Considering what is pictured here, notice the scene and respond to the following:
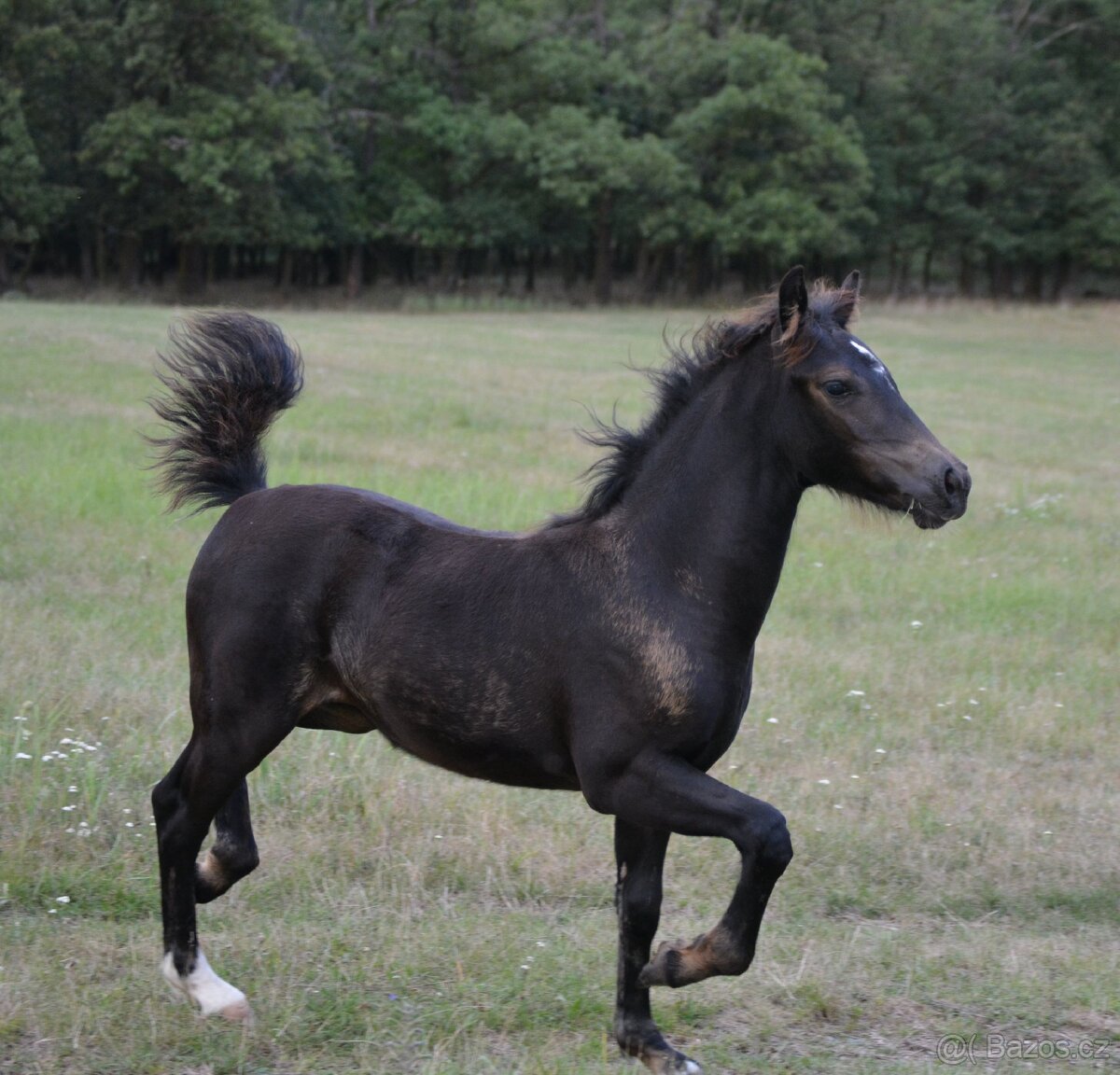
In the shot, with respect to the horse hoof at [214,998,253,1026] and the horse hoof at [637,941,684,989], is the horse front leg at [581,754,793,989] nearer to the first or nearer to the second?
the horse hoof at [637,941,684,989]

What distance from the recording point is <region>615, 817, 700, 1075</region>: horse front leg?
4426 millimetres

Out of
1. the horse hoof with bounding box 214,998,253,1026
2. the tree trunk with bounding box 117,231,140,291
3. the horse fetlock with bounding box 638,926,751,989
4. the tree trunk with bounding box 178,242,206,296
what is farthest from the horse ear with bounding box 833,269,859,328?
the tree trunk with bounding box 178,242,206,296

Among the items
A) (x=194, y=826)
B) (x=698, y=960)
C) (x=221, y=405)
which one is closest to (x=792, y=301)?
(x=698, y=960)

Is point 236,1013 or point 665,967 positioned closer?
point 665,967

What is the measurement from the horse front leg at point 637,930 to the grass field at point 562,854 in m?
0.10

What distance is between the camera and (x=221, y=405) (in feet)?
17.3

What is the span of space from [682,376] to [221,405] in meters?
1.88

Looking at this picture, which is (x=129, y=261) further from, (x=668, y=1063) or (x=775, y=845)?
(x=775, y=845)

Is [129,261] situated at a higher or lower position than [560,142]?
lower

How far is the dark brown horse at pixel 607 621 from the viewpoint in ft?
13.5

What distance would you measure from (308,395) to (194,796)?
50.5ft

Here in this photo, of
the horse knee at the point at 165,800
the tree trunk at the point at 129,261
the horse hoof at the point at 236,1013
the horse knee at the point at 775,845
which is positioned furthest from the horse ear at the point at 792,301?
the tree trunk at the point at 129,261

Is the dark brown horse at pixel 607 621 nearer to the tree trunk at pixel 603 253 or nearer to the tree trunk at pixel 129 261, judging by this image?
the tree trunk at pixel 129 261

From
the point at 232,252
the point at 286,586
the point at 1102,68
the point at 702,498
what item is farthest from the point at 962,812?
the point at 1102,68
